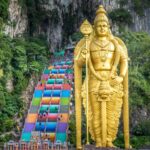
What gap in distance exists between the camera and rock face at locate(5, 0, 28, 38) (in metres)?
20.2

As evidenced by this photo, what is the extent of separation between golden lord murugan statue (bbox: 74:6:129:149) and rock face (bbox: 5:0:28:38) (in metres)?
11.8

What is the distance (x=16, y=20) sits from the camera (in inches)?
826

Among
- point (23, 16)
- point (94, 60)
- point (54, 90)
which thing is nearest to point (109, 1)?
point (23, 16)

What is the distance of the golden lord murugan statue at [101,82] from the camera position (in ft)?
27.1

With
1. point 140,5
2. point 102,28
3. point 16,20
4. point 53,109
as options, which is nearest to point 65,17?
point 140,5

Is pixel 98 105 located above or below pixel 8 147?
above

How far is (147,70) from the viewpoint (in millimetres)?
17219

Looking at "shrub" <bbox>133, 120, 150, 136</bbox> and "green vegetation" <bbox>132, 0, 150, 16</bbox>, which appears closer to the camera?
"shrub" <bbox>133, 120, 150, 136</bbox>

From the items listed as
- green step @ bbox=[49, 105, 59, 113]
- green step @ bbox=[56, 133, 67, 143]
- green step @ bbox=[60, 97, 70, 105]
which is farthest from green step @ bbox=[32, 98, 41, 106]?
green step @ bbox=[56, 133, 67, 143]

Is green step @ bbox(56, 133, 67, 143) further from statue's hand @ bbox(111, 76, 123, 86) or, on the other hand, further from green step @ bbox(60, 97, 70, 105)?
statue's hand @ bbox(111, 76, 123, 86)

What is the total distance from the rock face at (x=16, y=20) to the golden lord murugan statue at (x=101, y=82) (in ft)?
38.7

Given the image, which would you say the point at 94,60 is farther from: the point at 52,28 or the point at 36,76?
the point at 52,28

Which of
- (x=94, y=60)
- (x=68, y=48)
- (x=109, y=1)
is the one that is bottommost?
(x=94, y=60)

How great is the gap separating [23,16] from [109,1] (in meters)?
4.88
